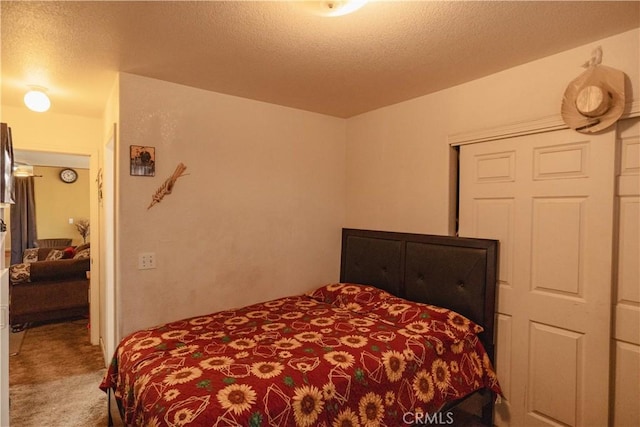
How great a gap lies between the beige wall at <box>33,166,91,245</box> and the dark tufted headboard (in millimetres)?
7753

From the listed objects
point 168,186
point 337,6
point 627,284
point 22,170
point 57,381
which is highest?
point 337,6

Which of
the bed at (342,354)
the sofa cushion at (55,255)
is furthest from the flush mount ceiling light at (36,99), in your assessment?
the sofa cushion at (55,255)

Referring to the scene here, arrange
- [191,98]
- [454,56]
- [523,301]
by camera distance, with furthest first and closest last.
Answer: [191,98], [523,301], [454,56]

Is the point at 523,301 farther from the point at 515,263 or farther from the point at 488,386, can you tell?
the point at 488,386

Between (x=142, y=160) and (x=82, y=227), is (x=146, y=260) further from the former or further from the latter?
(x=82, y=227)

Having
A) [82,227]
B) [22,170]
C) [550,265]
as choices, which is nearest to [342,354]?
[550,265]

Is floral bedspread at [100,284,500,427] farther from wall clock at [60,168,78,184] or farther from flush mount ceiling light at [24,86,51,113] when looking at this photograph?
wall clock at [60,168,78,184]

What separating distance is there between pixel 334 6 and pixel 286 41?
1.55 feet

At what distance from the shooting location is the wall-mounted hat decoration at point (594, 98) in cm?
173

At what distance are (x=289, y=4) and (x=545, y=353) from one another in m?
2.40

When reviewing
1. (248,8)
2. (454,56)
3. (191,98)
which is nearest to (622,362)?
(454,56)

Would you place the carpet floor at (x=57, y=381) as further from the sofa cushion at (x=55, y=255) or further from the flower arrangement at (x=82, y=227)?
the flower arrangement at (x=82, y=227)

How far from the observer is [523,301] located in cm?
216

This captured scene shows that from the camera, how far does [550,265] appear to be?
6.70 feet
